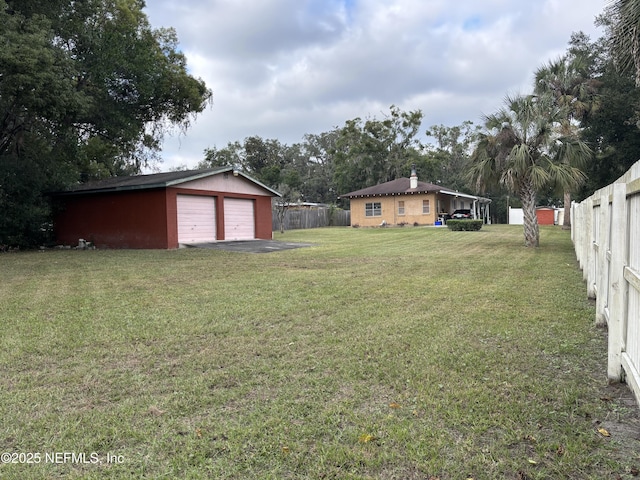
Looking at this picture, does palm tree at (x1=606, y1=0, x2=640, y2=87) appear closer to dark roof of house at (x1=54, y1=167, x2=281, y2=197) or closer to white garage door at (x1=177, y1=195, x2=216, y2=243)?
dark roof of house at (x1=54, y1=167, x2=281, y2=197)

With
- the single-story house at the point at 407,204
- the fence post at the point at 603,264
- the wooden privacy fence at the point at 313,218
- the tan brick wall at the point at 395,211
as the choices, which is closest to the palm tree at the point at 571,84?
the single-story house at the point at 407,204

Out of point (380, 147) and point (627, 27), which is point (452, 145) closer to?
point (380, 147)

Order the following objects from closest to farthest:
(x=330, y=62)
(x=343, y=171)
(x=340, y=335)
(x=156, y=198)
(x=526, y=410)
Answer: (x=526, y=410)
(x=340, y=335)
(x=156, y=198)
(x=330, y=62)
(x=343, y=171)

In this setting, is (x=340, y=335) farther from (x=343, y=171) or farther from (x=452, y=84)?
(x=343, y=171)

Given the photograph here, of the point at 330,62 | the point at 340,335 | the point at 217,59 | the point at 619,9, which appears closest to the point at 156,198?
the point at 217,59

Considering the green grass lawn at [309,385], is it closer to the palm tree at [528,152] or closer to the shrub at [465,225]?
the palm tree at [528,152]

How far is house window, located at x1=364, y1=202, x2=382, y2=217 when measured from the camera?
34500mm

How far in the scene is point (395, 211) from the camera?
3350 centimetres

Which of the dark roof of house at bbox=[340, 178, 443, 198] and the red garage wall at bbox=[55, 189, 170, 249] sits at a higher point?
the dark roof of house at bbox=[340, 178, 443, 198]

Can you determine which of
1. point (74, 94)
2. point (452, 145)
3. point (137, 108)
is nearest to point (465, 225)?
point (137, 108)

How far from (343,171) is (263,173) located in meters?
9.27

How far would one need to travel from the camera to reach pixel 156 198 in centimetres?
1591

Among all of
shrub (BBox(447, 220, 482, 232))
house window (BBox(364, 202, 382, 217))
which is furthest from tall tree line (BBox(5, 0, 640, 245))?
house window (BBox(364, 202, 382, 217))

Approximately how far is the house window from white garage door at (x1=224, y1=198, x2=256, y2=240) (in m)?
16.4
